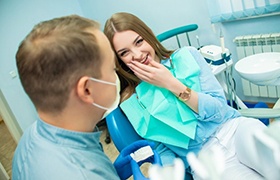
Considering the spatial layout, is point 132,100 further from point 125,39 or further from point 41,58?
point 41,58

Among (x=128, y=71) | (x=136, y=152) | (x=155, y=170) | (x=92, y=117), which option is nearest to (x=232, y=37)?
(x=128, y=71)

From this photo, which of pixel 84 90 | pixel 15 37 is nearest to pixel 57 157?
pixel 84 90

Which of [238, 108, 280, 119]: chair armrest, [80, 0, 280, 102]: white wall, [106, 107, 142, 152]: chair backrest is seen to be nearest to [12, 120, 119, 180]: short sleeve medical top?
[106, 107, 142, 152]: chair backrest

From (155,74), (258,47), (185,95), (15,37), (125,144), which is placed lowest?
(258,47)

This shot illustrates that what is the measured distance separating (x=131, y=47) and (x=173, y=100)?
0.32m

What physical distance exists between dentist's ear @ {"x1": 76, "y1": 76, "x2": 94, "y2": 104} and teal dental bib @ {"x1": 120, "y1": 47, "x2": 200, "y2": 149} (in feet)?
1.86

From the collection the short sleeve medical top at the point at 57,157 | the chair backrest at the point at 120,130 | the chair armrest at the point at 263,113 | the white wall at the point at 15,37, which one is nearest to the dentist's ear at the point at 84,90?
the short sleeve medical top at the point at 57,157

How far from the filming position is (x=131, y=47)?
114cm

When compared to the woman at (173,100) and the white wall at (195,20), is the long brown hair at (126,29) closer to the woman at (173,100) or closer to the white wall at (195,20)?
the woman at (173,100)

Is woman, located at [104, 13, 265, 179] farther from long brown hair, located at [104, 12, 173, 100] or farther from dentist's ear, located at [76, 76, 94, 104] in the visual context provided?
dentist's ear, located at [76, 76, 94, 104]

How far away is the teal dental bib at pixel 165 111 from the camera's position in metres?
1.10

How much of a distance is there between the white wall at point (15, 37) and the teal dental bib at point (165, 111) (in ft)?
6.47

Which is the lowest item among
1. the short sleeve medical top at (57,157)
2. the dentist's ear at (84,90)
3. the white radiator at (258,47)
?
the white radiator at (258,47)

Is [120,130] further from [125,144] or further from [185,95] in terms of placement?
[185,95]
